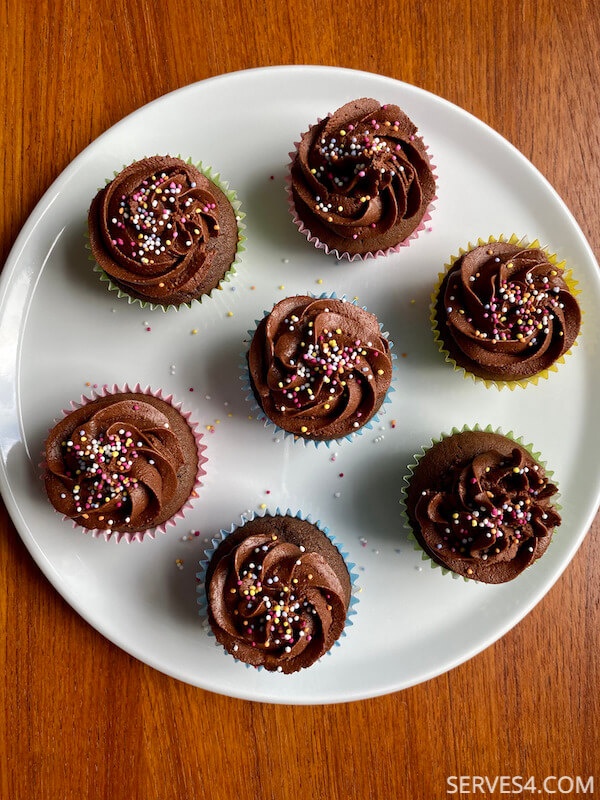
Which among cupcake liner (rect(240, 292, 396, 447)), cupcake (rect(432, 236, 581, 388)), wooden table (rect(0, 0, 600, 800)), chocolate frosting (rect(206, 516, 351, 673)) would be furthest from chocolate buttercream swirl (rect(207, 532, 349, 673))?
cupcake (rect(432, 236, 581, 388))

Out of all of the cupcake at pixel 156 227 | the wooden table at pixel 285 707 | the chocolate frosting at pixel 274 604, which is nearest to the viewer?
the chocolate frosting at pixel 274 604

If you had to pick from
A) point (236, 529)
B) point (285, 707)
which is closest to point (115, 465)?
point (236, 529)

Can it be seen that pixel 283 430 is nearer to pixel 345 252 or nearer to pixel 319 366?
pixel 319 366

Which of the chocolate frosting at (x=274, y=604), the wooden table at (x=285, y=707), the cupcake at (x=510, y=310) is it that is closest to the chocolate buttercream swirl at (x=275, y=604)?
the chocolate frosting at (x=274, y=604)

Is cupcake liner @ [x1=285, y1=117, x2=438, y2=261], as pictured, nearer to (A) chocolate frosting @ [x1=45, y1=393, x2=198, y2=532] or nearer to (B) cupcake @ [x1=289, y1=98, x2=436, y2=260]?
(B) cupcake @ [x1=289, y1=98, x2=436, y2=260]

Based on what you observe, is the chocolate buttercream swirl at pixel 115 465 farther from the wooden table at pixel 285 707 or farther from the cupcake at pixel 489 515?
the cupcake at pixel 489 515

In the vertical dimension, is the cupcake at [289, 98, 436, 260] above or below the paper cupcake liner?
above
